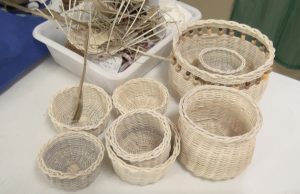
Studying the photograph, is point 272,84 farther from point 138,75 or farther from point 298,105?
point 138,75

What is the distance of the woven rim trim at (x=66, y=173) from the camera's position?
49 cm

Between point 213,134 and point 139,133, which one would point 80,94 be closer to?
point 139,133

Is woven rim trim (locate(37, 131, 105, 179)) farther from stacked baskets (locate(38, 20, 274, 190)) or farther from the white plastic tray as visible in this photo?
the white plastic tray

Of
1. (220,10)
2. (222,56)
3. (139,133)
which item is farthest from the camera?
(220,10)

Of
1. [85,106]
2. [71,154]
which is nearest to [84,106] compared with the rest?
[85,106]

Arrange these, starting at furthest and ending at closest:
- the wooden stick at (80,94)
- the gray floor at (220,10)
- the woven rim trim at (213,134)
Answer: the gray floor at (220,10) < the wooden stick at (80,94) < the woven rim trim at (213,134)

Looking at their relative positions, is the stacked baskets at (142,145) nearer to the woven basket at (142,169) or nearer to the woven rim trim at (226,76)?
the woven basket at (142,169)

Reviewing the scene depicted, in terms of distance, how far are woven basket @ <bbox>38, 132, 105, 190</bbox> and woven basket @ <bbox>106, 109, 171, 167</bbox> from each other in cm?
4

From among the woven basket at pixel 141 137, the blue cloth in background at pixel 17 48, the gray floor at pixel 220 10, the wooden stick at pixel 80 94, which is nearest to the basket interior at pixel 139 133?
the woven basket at pixel 141 137

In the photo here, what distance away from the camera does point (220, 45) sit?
2.32ft

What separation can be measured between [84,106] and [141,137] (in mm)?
132

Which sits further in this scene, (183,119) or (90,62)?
(90,62)

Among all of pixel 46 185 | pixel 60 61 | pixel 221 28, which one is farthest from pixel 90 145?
pixel 221 28

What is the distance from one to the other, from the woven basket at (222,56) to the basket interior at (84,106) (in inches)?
5.5
